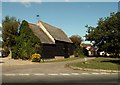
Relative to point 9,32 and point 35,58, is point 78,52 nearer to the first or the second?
point 9,32

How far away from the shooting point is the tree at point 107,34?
27734 mm

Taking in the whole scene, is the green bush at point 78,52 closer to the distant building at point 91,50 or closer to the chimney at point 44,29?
the distant building at point 91,50

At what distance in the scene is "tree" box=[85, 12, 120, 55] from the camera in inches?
1092

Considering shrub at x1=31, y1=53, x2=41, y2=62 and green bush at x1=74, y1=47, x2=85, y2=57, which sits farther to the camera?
green bush at x1=74, y1=47, x2=85, y2=57

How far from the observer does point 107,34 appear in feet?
93.6

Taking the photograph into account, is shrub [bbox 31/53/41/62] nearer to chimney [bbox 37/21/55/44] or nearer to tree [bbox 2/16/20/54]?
chimney [bbox 37/21/55/44]

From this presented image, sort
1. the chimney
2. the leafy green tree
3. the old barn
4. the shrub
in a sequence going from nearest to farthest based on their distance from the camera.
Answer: the shrub
the leafy green tree
the old barn
the chimney

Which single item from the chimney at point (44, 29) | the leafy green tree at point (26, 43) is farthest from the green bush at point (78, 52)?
the leafy green tree at point (26, 43)

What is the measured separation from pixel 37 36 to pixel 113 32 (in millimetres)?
16744

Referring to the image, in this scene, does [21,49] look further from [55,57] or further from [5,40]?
[5,40]

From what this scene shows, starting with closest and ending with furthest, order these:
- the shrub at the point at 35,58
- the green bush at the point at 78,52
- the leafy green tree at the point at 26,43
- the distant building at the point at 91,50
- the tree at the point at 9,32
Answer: the distant building at the point at 91,50, the shrub at the point at 35,58, the leafy green tree at the point at 26,43, the tree at the point at 9,32, the green bush at the point at 78,52

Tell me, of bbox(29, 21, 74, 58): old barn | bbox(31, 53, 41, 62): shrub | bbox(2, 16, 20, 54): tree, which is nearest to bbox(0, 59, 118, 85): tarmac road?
bbox(31, 53, 41, 62): shrub

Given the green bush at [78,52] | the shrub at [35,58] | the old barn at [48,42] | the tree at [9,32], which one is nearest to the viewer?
the shrub at [35,58]

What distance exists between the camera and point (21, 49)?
137 ft
